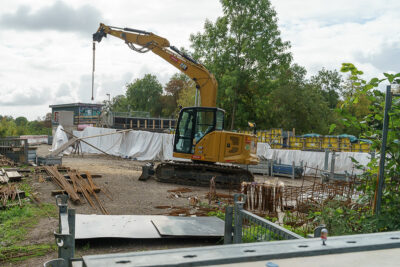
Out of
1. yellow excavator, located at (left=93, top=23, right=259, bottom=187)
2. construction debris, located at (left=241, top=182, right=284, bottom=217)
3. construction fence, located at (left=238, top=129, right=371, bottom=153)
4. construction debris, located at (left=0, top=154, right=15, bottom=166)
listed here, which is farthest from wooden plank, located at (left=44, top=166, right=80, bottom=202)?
construction fence, located at (left=238, top=129, right=371, bottom=153)

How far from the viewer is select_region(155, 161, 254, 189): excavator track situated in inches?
590

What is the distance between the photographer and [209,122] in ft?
47.6

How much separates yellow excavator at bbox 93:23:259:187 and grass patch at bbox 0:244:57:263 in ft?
28.2

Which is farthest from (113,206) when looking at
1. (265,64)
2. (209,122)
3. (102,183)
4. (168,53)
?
(265,64)

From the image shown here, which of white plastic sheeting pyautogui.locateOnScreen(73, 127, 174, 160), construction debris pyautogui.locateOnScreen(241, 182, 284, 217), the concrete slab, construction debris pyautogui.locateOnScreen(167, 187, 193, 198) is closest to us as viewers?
the concrete slab

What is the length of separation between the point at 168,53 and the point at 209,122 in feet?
13.8

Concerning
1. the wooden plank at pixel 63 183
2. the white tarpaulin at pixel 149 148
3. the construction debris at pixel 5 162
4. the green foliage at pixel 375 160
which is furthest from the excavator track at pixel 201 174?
the green foliage at pixel 375 160

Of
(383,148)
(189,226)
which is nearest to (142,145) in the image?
(189,226)

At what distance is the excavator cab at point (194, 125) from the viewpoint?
1442cm

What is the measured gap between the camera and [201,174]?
1494 centimetres

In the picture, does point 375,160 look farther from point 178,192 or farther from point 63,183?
point 63,183

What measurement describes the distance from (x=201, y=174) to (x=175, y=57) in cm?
551

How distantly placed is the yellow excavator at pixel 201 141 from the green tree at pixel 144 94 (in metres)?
62.4

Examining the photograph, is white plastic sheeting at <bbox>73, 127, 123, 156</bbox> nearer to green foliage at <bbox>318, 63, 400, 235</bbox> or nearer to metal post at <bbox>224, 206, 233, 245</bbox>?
green foliage at <bbox>318, 63, 400, 235</bbox>
